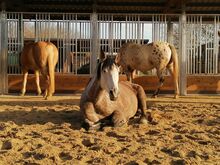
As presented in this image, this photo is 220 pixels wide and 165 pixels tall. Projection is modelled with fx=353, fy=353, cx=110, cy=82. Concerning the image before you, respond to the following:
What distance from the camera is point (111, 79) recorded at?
15.8 feet

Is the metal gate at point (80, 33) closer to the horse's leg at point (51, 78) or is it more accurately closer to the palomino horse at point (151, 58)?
the palomino horse at point (151, 58)

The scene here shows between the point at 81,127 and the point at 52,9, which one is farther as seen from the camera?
the point at 52,9

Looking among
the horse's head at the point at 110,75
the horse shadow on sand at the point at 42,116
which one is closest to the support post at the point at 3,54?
the horse shadow on sand at the point at 42,116

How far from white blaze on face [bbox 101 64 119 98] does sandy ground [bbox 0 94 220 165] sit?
24.0 inches

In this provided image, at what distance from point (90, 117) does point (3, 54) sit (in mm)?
6884

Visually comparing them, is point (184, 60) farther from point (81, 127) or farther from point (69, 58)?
point (81, 127)

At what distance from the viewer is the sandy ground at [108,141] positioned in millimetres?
3787

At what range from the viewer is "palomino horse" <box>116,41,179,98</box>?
10.2 m

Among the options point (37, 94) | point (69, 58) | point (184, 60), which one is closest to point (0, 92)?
point (37, 94)

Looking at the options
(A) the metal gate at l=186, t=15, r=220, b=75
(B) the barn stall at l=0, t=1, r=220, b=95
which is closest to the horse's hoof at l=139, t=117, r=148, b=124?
(B) the barn stall at l=0, t=1, r=220, b=95

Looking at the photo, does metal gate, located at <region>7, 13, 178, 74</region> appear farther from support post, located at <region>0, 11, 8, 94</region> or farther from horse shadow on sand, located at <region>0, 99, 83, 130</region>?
horse shadow on sand, located at <region>0, 99, 83, 130</region>

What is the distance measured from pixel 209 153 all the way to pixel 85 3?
1029 cm

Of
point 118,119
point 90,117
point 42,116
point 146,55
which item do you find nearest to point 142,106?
point 118,119

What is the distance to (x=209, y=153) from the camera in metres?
3.99
